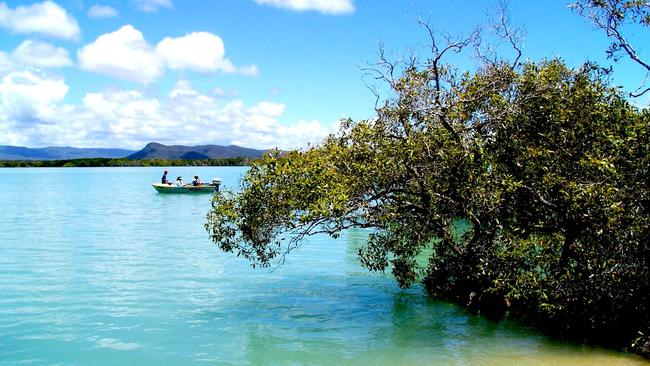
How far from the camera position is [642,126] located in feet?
43.4

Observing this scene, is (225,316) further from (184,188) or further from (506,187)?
(184,188)

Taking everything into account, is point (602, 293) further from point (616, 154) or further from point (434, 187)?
A: point (434, 187)

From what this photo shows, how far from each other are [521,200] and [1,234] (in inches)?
1236

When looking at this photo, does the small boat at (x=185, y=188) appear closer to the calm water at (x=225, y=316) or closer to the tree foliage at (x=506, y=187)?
the calm water at (x=225, y=316)

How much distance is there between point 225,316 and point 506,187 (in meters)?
9.08

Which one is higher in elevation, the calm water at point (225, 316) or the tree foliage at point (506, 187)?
the tree foliage at point (506, 187)

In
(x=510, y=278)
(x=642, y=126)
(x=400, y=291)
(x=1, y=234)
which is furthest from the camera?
(x=1, y=234)

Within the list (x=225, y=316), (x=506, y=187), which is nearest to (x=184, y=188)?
(x=225, y=316)

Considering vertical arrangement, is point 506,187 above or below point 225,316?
above

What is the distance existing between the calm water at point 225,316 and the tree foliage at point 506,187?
142cm

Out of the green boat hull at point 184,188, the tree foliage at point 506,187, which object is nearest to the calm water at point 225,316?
the tree foliage at point 506,187

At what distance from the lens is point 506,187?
14930 millimetres

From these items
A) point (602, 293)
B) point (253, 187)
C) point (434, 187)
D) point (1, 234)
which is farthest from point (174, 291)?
point (1, 234)

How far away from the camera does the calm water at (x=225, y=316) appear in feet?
46.2
